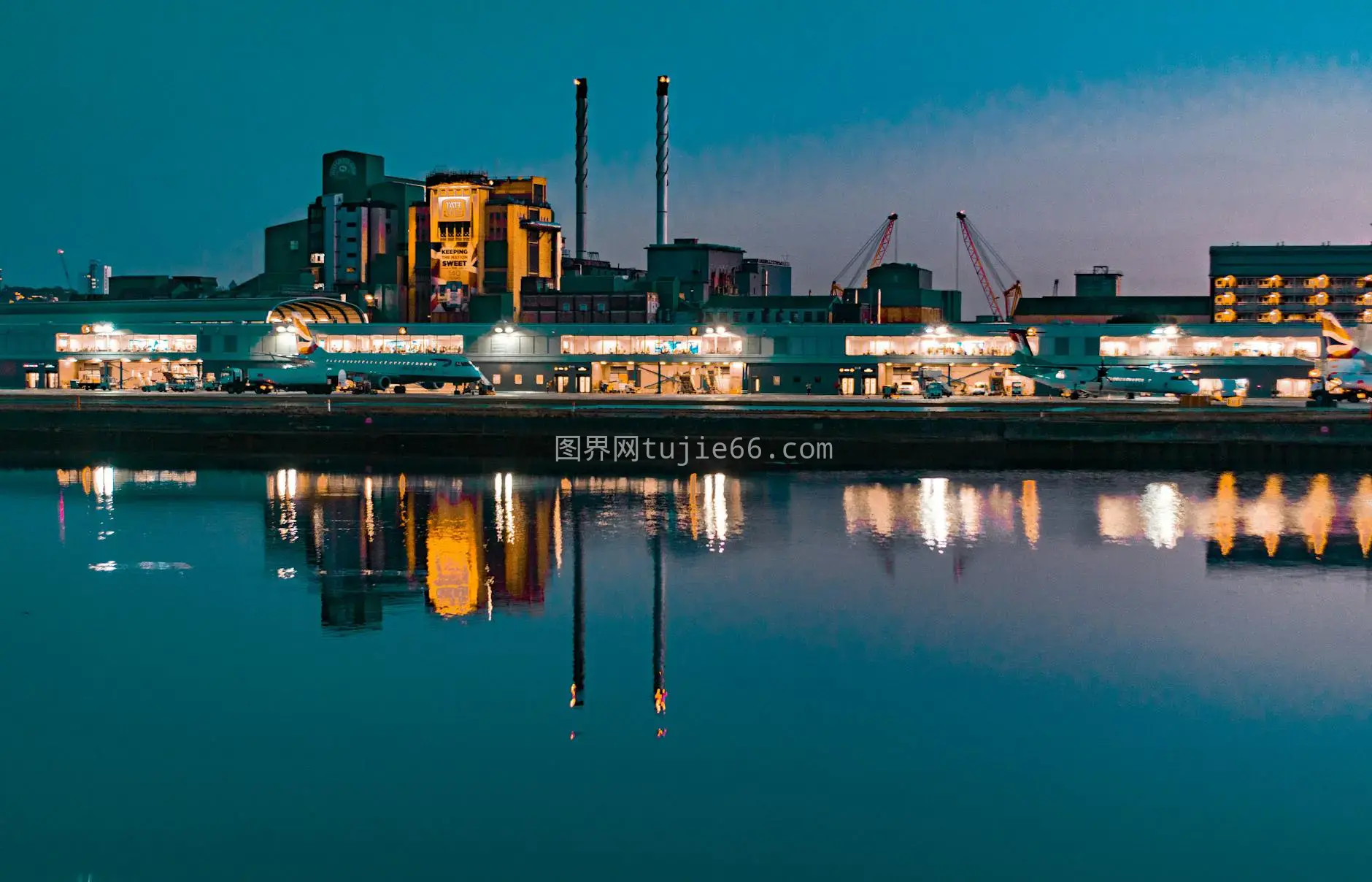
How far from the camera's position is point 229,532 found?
50875 millimetres

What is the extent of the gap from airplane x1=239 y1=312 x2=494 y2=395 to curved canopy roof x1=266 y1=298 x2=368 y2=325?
2587 cm

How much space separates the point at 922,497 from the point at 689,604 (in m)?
29.1

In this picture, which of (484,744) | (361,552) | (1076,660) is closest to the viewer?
(484,744)

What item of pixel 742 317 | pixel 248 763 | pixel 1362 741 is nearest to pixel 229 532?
pixel 248 763

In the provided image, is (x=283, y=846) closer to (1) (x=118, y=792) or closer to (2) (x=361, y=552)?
(1) (x=118, y=792)

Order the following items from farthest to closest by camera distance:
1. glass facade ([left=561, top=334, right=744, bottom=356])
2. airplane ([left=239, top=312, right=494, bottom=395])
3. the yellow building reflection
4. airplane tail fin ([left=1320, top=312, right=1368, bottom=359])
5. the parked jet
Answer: glass facade ([left=561, top=334, right=744, bottom=356]), the parked jet, airplane ([left=239, top=312, right=494, bottom=395]), airplane tail fin ([left=1320, top=312, right=1368, bottom=359]), the yellow building reflection

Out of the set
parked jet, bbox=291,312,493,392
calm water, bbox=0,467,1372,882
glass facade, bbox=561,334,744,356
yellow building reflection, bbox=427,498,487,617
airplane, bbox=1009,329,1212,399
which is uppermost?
glass facade, bbox=561,334,744,356

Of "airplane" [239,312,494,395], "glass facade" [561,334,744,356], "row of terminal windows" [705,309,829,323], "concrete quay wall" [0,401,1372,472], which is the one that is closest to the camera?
"concrete quay wall" [0,401,1372,472]

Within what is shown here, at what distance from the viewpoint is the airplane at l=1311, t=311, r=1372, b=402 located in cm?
10706

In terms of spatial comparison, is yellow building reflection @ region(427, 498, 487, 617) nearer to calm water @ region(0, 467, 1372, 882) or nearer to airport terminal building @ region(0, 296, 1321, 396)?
calm water @ region(0, 467, 1372, 882)

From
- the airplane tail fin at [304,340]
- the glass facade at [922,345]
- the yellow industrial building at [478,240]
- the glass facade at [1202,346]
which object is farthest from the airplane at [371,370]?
the glass facade at [1202,346]

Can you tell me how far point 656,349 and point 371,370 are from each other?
118 ft

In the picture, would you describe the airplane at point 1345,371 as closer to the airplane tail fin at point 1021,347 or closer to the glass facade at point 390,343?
the airplane tail fin at point 1021,347

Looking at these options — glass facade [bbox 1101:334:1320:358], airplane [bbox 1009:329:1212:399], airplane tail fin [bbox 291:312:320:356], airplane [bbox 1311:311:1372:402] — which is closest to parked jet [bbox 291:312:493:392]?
airplane tail fin [bbox 291:312:320:356]
